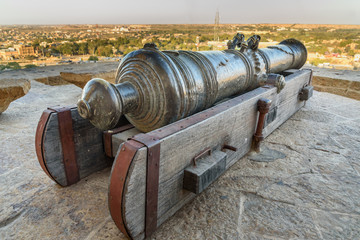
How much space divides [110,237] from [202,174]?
63 cm

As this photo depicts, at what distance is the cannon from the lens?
124cm

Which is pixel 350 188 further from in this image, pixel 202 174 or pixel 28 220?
pixel 28 220

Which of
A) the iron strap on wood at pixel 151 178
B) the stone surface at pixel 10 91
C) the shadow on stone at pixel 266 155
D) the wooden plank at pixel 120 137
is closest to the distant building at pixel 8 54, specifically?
the stone surface at pixel 10 91

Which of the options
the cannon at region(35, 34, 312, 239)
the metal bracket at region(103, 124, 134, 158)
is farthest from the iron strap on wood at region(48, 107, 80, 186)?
the metal bracket at region(103, 124, 134, 158)

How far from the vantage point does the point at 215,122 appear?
5.66 ft

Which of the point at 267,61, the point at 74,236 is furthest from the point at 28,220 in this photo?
the point at 267,61

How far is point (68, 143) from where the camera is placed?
5.74ft

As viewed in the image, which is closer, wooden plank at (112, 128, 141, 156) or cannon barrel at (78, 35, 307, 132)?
cannon barrel at (78, 35, 307, 132)

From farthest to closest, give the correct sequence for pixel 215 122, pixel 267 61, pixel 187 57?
pixel 267 61 < pixel 187 57 < pixel 215 122

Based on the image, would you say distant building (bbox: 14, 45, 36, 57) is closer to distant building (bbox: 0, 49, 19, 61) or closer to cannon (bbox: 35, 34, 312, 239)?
distant building (bbox: 0, 49, 19, 61)

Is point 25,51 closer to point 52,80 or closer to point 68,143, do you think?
point 52,80

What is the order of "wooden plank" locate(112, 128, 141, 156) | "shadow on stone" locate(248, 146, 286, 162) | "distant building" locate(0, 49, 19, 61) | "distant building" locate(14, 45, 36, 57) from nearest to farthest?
"wooden plank" locate(112, 128, 141, 156) → "shadow on stone" locate(248, 146, 286, 162) → "distant building" locate(0, 49, 19, 61) → "distant building" locate(14, 45, 36, 57)

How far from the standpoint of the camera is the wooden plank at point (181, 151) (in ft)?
3.94

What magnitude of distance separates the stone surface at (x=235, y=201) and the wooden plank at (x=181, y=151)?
0.48 feet
